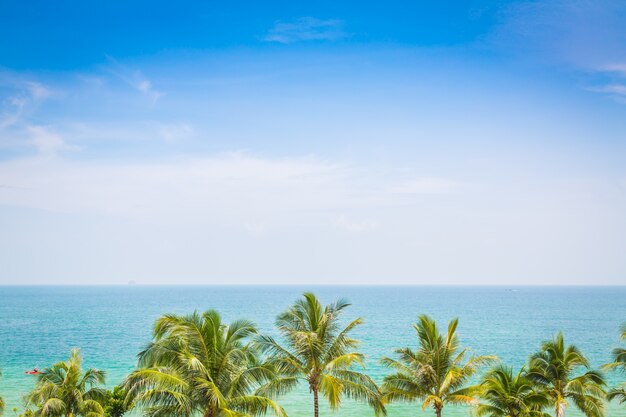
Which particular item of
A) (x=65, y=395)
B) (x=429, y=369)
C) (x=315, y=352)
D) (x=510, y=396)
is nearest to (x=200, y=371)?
(x=315, y=352)

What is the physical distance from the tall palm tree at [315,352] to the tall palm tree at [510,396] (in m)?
4.80

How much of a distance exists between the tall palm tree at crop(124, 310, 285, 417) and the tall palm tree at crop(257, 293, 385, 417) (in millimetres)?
1324

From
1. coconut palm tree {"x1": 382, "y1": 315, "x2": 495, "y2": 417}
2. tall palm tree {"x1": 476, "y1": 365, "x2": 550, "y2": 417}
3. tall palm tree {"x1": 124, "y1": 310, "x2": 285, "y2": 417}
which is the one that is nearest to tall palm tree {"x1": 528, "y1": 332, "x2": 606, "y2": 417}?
Answer: tall palm tree {"x1": 476, "y1": 365, "x2": 550, "y2": 417}

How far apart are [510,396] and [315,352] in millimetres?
8341

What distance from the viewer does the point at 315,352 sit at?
68.5ft

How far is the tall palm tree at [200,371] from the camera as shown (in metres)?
17.7

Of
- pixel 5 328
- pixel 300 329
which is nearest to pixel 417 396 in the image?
pixel 300 329

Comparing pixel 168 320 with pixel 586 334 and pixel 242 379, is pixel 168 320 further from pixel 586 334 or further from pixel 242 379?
pixel 586 334

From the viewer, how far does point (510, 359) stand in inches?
2625

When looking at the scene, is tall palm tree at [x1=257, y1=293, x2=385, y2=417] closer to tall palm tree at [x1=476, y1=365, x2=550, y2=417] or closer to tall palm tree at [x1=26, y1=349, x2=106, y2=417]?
tall palm tree at [x1=476, y1=365, x2=550, y2=417]

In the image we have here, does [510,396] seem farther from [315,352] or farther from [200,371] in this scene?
[200,371]

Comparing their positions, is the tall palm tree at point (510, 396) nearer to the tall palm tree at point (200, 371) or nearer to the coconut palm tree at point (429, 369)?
the coconut palm tree at point (429, 369)

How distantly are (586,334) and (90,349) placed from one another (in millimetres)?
79353

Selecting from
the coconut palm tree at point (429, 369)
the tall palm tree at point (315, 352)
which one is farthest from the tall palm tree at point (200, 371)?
the coconut palm tree at point (429, 369)
